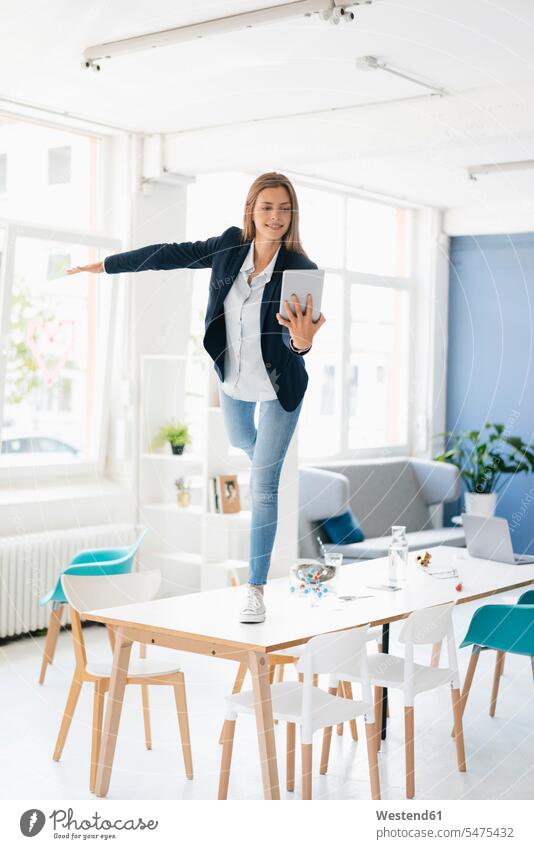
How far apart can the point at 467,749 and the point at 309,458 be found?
432 centimetres

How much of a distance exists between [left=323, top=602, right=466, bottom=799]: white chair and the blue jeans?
565 millimetres

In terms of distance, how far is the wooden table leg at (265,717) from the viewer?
359cm

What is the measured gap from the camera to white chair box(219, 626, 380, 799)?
3643 mm

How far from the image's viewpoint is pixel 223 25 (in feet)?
15.8

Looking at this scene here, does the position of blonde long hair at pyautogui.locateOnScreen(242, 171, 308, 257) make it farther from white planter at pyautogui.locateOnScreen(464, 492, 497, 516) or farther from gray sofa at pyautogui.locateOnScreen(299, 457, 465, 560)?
white planter at pyautogui.locateOnScreen(464, 492, 497, 516)

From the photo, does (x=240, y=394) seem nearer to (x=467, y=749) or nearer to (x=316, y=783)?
(x=316, y=783)

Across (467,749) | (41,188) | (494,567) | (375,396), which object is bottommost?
(467,749)

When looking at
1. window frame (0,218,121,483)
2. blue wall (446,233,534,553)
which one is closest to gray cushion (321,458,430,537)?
blue wall (446,233,534,553)

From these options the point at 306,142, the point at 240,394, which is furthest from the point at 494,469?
the point at 240,394

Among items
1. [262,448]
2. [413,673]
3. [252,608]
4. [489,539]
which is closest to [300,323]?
[262,448]

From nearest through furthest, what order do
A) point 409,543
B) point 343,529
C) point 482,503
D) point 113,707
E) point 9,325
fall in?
1. point 113,707
2. point 9,325
3. point 343,529
4. point 409,543
5. point 482,503

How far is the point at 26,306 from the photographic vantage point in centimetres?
664

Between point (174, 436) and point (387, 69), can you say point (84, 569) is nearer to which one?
point (174, 436)

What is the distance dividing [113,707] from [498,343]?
21.1ft
